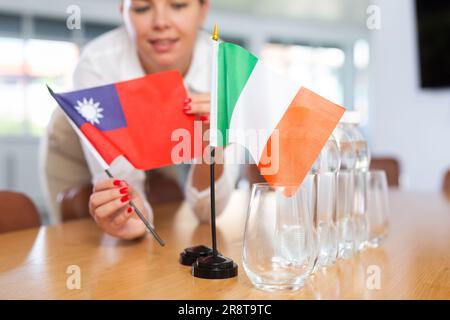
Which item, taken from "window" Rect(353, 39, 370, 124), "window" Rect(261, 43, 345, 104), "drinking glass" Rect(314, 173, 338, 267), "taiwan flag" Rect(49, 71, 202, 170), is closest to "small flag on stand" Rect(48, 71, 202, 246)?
"taiwan flag" Rect(49, 71, 202, 170)

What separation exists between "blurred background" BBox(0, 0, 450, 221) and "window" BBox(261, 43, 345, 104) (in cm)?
1

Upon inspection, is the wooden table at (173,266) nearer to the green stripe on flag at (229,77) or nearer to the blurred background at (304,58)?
the green stripe on flag at (229,77)

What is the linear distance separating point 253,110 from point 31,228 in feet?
2.28

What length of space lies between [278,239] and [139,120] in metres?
0.36

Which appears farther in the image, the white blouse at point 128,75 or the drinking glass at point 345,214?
the white blouse at point 128,75

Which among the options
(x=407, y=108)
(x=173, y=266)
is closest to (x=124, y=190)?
(x=173, y=266)

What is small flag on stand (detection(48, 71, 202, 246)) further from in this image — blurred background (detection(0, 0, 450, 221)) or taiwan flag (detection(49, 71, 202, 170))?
blurred background (detection(0, 0, 450, 221))

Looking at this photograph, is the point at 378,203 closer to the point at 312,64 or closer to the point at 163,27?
the point at 163,27

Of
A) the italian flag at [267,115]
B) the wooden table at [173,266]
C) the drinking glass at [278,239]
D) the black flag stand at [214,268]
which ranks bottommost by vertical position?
the wooden table at [173,266]

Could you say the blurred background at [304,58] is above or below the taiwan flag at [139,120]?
above

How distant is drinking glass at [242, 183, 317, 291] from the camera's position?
0.68m

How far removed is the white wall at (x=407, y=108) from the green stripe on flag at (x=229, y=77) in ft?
11.6

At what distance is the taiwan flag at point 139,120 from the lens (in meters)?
0.89

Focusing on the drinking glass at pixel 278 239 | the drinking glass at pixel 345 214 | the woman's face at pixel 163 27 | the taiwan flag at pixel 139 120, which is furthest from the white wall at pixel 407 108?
the drinking glass at pixel 278 239
